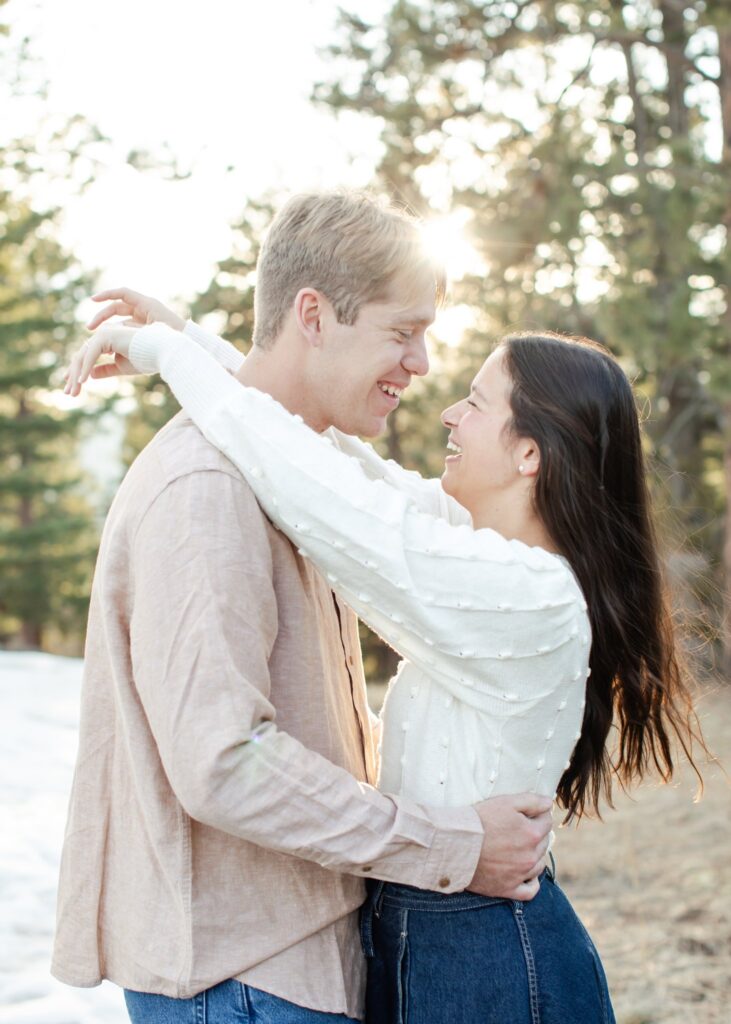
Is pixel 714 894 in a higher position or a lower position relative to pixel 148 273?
lower

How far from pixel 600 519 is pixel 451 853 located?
58 cm

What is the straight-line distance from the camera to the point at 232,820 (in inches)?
52.2

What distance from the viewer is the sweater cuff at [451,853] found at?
57.7 inches

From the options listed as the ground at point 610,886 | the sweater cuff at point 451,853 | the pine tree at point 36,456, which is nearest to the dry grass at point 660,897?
the ground at point 610,886

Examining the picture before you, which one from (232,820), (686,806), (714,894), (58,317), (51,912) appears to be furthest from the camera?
(58,317)

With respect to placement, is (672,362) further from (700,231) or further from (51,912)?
(51,912)

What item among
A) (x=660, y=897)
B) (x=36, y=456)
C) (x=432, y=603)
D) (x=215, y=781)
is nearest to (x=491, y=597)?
(x=432, y=603)

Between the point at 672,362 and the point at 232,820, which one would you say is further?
the point at 672,362

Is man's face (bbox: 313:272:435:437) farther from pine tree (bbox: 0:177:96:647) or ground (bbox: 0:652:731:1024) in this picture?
pine tree (bbox: 0:177:96:647)

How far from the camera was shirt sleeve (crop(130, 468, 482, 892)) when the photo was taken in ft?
4.33

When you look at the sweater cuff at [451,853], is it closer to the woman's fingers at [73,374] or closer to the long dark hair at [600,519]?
the long dark hair at [600,519]

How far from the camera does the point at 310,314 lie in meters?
1.68

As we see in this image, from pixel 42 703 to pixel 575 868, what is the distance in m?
3.65

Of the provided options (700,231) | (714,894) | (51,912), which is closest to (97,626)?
(51,912)
